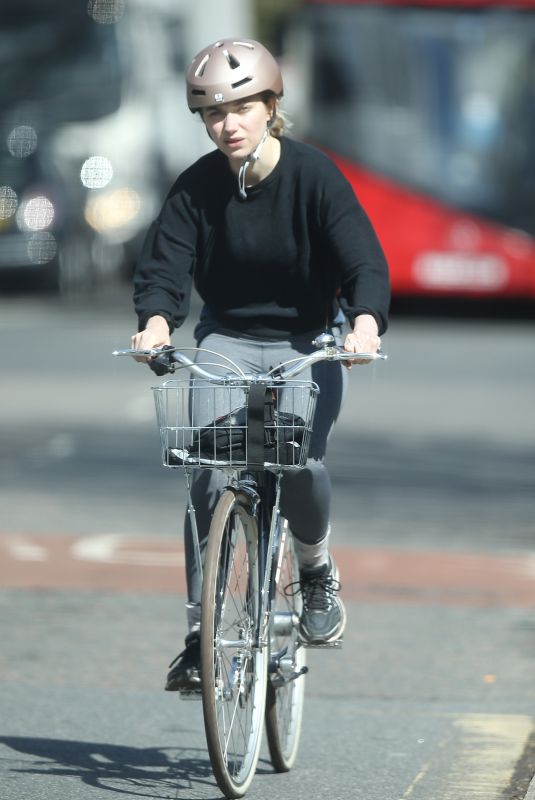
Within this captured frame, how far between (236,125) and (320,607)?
4.41 feet

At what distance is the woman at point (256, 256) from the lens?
4.61m

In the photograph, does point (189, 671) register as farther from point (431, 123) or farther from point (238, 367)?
point (431, 123)

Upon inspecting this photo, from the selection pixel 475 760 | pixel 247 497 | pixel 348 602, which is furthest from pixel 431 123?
pixel 247 497

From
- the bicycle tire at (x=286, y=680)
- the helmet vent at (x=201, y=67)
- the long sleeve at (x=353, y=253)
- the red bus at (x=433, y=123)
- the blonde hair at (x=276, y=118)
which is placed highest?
the helmet vent at (x=201, y=67)

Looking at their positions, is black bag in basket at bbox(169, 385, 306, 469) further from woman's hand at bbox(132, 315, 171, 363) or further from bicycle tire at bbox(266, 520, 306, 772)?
bicycle tire at bbox(266, 520, 306, 772)

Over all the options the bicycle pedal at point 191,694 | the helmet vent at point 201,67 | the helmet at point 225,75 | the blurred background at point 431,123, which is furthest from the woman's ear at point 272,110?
the blurred background at point 431,123

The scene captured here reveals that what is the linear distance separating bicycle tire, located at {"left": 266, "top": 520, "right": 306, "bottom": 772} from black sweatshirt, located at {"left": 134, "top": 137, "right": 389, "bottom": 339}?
0.64 meters

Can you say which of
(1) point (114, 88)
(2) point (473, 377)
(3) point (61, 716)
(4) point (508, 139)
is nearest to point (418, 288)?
(4) point (508, 139)

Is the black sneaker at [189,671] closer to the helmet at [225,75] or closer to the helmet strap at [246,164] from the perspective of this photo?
the helmet strap at [246,164]

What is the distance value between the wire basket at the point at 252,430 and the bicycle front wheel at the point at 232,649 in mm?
124

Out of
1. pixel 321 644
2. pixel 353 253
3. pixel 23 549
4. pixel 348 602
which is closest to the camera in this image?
pixel 353 253

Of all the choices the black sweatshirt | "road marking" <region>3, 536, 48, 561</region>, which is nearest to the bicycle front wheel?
the black sweatshirt

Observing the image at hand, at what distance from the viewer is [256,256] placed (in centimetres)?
474

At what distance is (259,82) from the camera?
15.1ft
